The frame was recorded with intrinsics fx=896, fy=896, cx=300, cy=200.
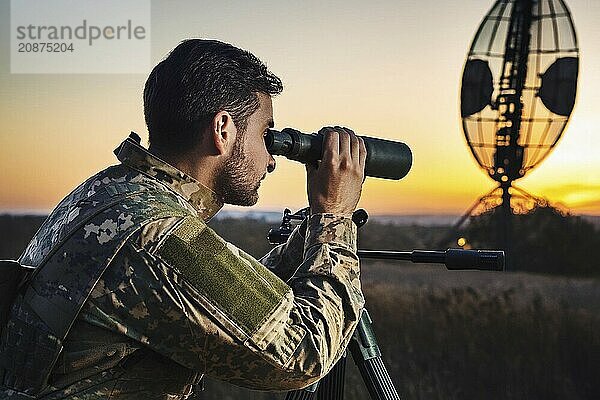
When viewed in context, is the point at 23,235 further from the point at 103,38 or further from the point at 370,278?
the point at 370,278

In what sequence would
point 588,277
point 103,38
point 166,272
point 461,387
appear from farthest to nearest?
1. point 103,38
2. point 461,387
3. point 588,277
4. point 166,272

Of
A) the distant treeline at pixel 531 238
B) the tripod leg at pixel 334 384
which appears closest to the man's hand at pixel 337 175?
the tripod leg at pixel 334 384

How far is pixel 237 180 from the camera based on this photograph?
1.21 m

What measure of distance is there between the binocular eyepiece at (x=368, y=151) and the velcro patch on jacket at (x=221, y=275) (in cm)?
21

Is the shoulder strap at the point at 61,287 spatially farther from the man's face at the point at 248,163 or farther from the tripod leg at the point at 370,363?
the tripod leg at the point at 370,363

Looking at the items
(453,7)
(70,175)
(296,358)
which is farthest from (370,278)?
(296,358)

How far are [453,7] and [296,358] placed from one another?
6.05ft

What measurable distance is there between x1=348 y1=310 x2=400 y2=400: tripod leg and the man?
16.1 inches

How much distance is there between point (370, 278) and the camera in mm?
2791

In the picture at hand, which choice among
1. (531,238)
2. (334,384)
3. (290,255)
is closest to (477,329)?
(531,238)

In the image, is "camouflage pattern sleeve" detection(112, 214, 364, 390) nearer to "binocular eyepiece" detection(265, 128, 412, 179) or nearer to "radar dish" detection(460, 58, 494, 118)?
"binocular eyepiece" detection(265, 128, 412, 179)

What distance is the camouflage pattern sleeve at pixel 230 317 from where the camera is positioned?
1.02m

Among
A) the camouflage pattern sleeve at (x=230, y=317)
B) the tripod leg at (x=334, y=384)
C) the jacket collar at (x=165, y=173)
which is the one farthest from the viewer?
the tripod leg at (x=334, y=384)

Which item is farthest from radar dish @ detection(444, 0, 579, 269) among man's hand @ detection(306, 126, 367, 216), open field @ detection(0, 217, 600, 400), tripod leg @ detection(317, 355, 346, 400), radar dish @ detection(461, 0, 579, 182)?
man's hand @ detection(306, 126, 367, 216)
